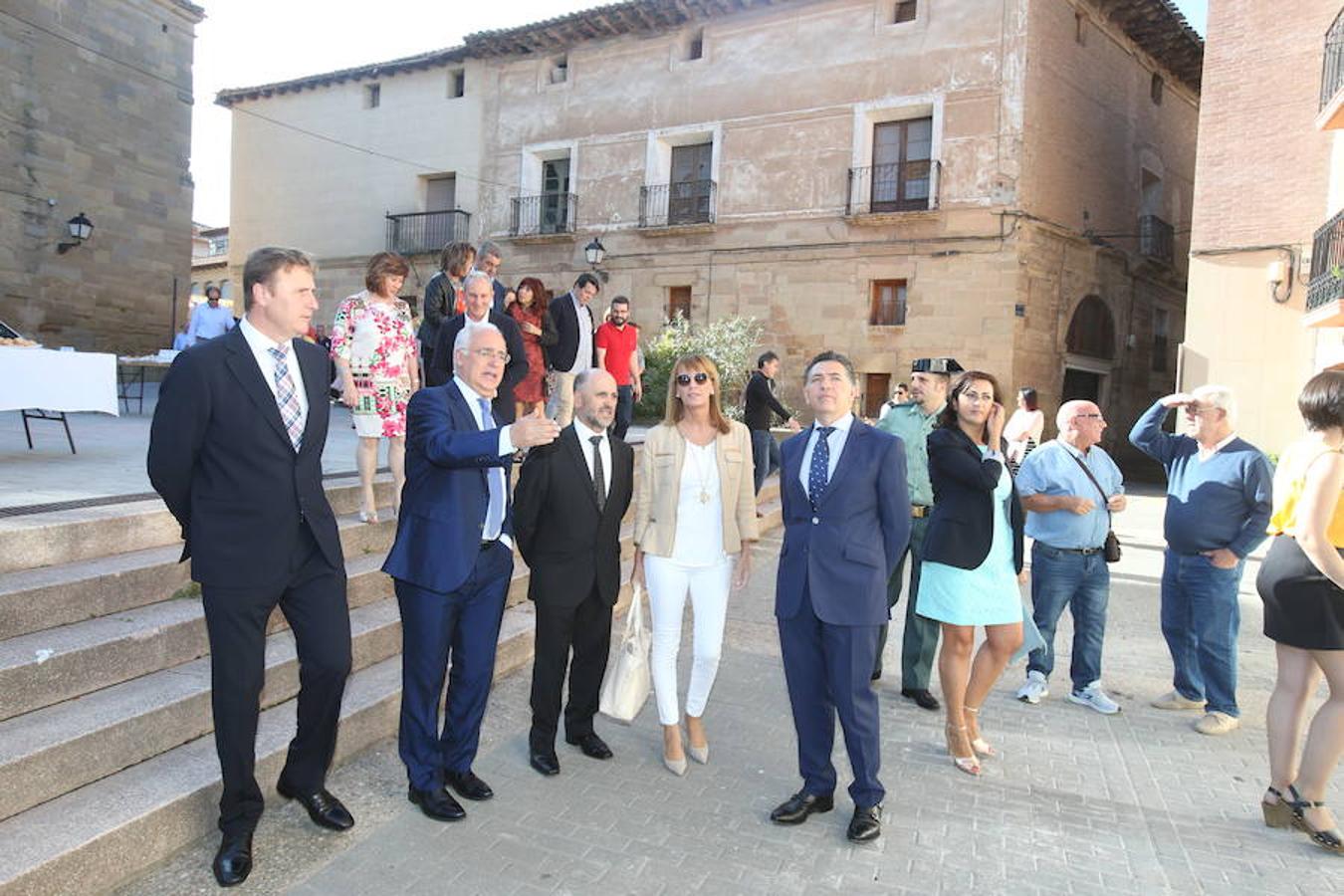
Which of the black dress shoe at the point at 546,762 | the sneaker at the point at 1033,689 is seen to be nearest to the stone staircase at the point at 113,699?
the black dress shoe at the point at 546,762

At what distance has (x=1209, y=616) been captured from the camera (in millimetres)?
4637

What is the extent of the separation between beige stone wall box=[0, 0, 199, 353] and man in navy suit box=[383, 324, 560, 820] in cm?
1768

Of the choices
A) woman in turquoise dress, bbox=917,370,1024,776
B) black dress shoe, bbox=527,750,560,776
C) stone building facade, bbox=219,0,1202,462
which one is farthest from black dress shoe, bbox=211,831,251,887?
stone building facade, bbox=219,0,1202,462

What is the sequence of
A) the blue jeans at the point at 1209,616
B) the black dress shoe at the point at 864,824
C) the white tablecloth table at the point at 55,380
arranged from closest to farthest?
the black dress shoe at the point at 864,824 → the blue jeans at the point at 1209,616 → the white tablecloth table at the point at 55,380

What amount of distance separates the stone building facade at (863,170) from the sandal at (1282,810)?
14.8m

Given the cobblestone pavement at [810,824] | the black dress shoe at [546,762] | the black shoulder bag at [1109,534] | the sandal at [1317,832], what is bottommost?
the cobblestone pavement at [810,824]

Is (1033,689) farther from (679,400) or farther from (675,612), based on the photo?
(679,400)

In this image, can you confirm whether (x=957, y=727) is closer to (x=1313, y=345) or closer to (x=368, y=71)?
(x=1313, y=345)

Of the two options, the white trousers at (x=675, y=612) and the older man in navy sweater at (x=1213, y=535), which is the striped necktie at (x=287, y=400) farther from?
the older man in navy sweater at (x=1213, y=535)

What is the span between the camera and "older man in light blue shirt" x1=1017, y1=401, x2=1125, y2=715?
4840mm

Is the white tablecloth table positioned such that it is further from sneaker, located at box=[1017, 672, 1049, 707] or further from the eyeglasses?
sneaker, located at box=[1017, 672, 1049, 707]

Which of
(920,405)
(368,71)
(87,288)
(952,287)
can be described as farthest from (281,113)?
(920,405)

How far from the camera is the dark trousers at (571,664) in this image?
12.8 ft

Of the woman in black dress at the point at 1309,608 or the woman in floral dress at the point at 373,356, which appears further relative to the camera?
the woman in floral dress at the point at 373,356
